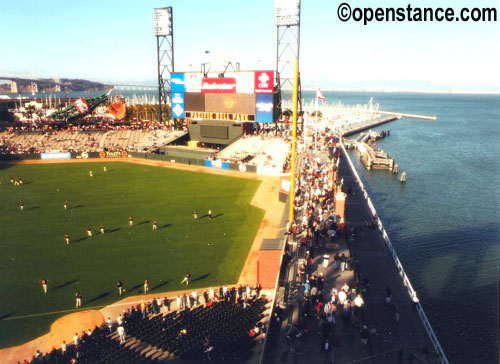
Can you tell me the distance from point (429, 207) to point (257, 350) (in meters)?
30.6

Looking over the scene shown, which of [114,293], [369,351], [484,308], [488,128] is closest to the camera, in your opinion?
[369,351]

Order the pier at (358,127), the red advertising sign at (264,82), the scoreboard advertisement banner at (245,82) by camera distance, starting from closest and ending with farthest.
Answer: the red advertising sign at (264,82) < the scoreboard advertisement banner at (245,82) < the pier at (358,127)

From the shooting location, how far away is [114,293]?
18.4 metres

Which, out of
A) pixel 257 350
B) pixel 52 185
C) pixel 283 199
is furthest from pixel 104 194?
pixel 257 350

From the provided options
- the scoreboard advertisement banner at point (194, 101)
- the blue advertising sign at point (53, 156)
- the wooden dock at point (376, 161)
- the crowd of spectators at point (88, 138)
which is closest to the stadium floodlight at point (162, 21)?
the scoreboard advertisement banner at point (194, 101)

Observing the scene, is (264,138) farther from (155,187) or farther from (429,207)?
(429,207)

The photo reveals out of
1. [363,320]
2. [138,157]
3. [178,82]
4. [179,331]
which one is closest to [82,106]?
[138,157]

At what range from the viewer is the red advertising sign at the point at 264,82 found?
160 feet

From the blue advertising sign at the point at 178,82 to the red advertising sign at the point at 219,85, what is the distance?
3.49 m

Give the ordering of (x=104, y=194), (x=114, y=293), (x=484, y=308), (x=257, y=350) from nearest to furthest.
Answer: (x=257, y=350)
(x=114, y=293)
(x=484, y=308)
(x=104, y=194)

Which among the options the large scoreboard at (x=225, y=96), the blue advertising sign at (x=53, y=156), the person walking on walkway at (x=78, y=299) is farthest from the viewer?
the blue advertising sign at (x=53, y=156)

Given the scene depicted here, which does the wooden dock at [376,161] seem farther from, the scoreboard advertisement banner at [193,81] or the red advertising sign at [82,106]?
the red advertising sign at [82,106]

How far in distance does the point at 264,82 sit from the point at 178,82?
1453 cm

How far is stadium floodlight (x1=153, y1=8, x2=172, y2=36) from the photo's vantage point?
61.9m
